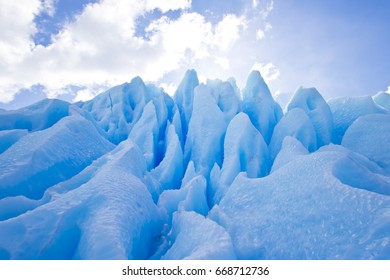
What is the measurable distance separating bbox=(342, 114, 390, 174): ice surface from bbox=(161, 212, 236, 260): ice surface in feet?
18.3

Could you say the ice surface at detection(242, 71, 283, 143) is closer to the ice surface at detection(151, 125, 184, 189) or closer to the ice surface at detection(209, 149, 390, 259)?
the ice surface at detection(151, 125, 184, 189)

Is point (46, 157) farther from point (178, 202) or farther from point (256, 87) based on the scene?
point (256, 87)

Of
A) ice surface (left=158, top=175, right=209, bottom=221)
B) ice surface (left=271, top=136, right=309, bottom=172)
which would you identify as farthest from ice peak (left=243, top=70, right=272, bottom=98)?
Answer: ice surface (left=158, top=175, right=209, bottom=221)

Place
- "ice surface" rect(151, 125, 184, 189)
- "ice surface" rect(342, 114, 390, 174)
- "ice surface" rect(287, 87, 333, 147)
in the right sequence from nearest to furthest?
"ice surface" rect(342, 114, 390, 174) < "ice surface" rect(151, 125, 184, 189) < "ice surface" rect(287, 87, 333, 147)

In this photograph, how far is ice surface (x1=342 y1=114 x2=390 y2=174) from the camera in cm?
679

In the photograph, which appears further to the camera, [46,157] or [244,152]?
[244,152]

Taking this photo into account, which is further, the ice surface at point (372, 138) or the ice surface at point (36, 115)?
the ice surface at point (372, 138)

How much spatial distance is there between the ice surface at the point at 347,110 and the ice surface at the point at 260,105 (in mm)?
2313

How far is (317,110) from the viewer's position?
380 inches

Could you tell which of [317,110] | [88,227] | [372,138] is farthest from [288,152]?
[88,227]

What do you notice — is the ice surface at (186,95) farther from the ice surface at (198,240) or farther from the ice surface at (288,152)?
the ice surface at (198,240)

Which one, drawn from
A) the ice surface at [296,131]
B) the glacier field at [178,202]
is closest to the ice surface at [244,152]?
the glacier field at [178,202]

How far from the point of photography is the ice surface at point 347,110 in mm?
9273

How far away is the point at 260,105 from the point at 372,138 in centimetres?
432
